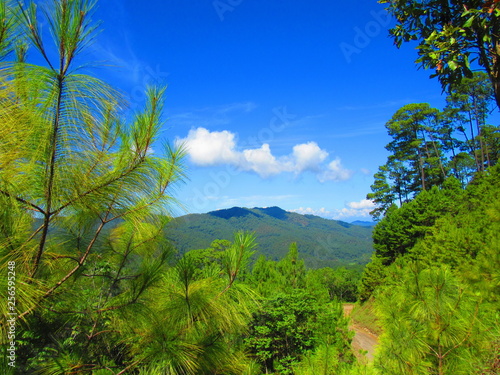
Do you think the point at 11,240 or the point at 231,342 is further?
the point at 231,342

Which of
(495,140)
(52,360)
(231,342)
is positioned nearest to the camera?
(52,360)

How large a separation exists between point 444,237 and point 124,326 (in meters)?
13.7

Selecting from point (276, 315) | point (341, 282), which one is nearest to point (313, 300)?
point (276, 315)

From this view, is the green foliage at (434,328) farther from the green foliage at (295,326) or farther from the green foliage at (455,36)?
the green foliage at (295,326)

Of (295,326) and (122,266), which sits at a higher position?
(122,266)

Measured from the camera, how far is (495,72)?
177cm

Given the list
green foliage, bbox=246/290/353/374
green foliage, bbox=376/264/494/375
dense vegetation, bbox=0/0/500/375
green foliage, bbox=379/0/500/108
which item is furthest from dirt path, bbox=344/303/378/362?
green foliage, bbox=379/0/500/108

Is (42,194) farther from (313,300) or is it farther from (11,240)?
(313,300)
